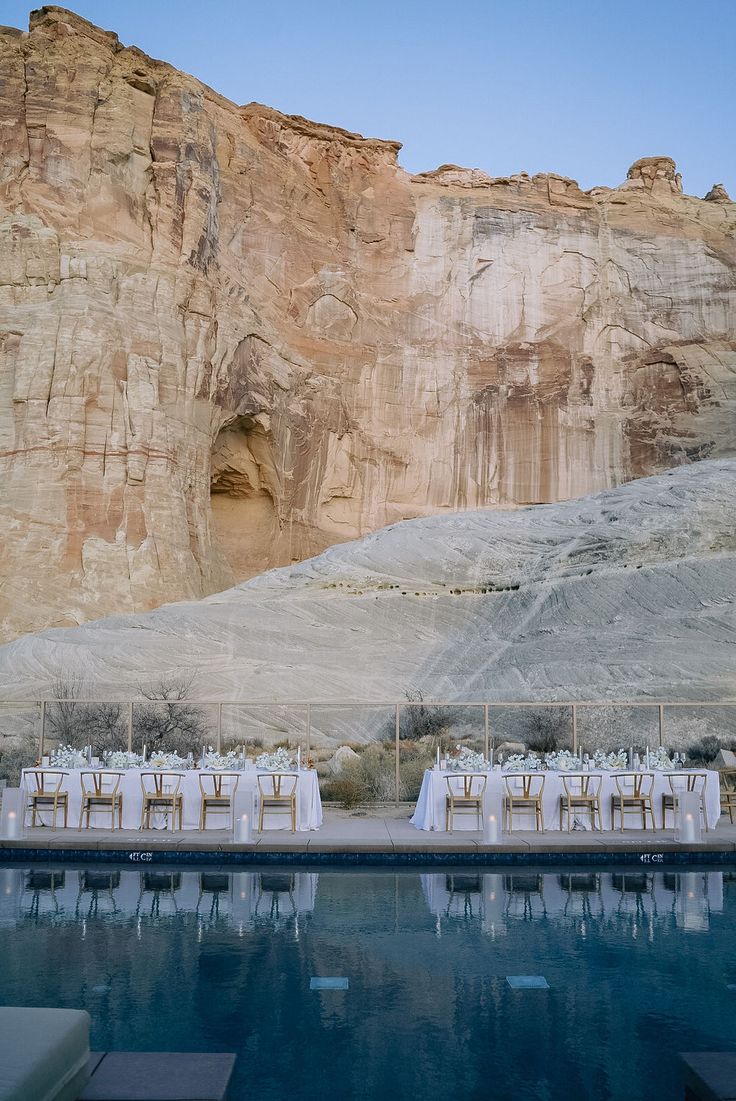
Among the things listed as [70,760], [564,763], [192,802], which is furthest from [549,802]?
[70,760]

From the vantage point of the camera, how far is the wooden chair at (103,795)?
13.8 meters

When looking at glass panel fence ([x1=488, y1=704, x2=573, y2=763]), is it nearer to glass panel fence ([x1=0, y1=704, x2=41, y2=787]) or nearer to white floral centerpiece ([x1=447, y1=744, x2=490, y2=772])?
white floral centerpiece ([x1=447, y1=744, x2=490, y2=772])

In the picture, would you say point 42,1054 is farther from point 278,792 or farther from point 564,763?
point 564,763

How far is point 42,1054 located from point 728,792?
44.6 ft

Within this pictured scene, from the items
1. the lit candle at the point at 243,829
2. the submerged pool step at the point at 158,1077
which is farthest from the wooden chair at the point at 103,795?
the submerged pool step at the point at 158,1077

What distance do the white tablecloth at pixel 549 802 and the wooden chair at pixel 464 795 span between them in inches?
3.3

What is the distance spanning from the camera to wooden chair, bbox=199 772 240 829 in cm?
1383

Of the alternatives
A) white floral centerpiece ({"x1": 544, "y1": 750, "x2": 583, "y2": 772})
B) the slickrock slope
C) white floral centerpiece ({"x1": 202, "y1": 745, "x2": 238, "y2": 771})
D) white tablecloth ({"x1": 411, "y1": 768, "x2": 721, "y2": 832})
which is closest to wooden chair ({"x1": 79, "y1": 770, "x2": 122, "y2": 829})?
white floral centerpiece ({"x1": 202, "y1": 745, "x2": 238, "y2": 771})

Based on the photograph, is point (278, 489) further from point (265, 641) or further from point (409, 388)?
point (265, 641)

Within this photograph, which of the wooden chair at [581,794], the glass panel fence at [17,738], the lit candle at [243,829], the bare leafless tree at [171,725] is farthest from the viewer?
the bare leafless tree at [171,725]

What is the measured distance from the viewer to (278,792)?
13758mm

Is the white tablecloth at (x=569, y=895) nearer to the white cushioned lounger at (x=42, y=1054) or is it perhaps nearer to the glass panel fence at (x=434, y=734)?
the white cushioned lounger at (x=42, y=1054)

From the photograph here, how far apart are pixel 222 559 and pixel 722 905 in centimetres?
3629

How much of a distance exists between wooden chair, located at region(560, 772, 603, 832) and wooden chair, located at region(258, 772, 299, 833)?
11.7 ft
